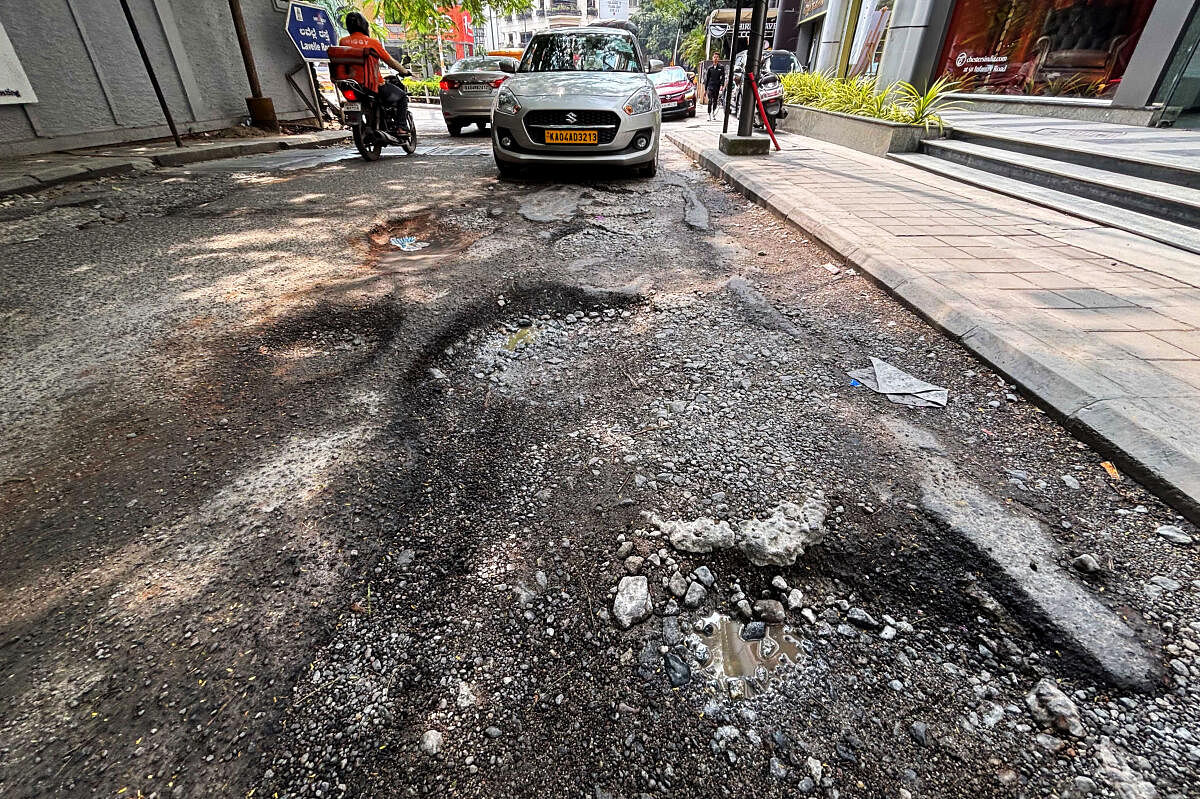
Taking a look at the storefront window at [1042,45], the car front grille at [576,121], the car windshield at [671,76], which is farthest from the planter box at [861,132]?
the car windshield at [671,76]

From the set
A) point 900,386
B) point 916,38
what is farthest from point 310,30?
point 900,386

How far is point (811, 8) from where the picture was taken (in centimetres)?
2136

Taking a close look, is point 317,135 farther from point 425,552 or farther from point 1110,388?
point 1110,388

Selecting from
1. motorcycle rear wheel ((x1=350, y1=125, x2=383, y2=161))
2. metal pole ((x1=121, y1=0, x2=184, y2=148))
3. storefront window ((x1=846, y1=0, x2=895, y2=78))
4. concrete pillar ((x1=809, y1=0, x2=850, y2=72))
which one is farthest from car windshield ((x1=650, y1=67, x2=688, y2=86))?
metal pole ((x1=121, y1=0, x2=184, y2=148))

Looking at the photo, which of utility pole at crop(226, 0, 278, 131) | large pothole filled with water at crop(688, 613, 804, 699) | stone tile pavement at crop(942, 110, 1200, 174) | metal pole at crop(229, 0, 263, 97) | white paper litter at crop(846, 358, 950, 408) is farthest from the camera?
utility pole at crop(226, 0, 278, 131)

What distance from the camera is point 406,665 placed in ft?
4.18

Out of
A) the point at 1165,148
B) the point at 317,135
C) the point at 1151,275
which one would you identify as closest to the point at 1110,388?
the point at 1151,275

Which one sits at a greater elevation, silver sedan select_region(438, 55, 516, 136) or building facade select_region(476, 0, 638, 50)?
building facade select_region(476, 0, 638, 50)

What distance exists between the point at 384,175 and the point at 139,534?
20.4ft

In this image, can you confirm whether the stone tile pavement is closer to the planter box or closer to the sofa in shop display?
the planter box

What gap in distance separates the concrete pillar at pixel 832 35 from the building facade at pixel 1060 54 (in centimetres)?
752

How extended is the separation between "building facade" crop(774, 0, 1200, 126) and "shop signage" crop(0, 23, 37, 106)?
46.3 feet

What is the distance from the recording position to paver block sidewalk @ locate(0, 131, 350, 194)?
550 centimetres

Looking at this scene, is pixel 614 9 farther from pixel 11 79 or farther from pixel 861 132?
pixel 11 79
